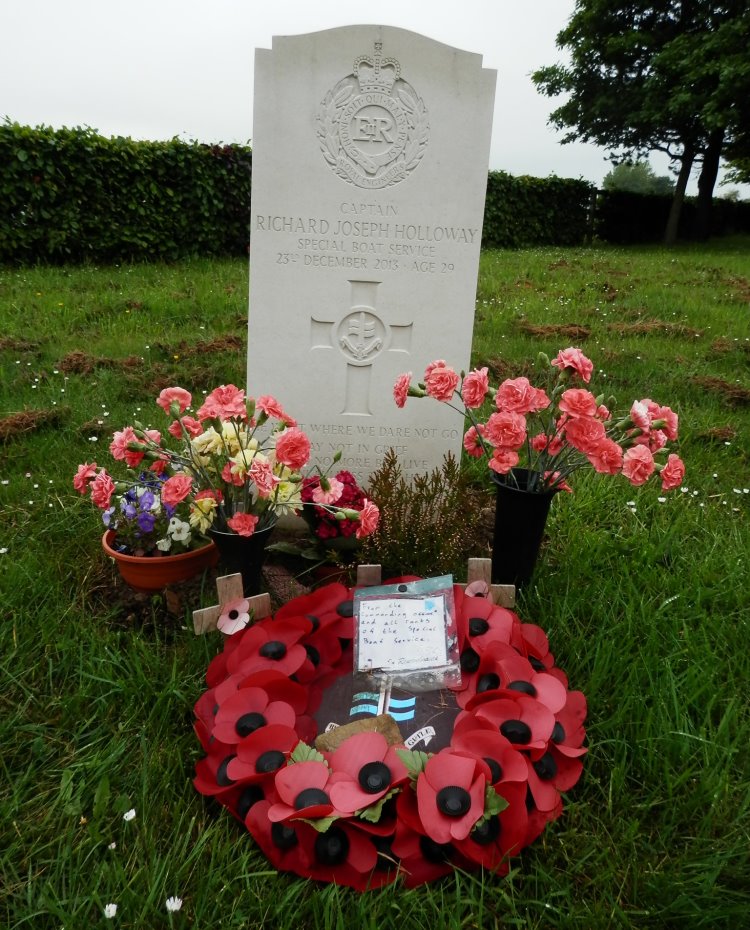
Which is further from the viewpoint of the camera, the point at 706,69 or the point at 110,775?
the point at 706,69

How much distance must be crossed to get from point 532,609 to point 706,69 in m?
17.2

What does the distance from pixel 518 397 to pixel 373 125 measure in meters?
1.21

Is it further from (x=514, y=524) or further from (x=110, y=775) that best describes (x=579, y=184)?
(x=110, y=775)

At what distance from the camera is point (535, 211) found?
48.9 feet

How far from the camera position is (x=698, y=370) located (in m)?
4.78

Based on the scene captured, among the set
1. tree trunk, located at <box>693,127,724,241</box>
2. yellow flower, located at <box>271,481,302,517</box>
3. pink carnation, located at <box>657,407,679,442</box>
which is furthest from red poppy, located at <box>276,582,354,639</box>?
tree trunk, located at <box>693,127,724,241</box>

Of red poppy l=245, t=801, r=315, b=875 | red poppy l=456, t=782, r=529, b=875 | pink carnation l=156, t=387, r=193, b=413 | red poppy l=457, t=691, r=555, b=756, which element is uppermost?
pink carnation l=156, t=387, r=193, b=413

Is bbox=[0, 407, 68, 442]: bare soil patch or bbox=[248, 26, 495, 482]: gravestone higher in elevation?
bbox=[248, 26, 495, 482]: gravestone

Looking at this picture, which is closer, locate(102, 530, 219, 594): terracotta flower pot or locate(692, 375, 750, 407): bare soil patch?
locate(102, 530, 219, 594): terracotta flower pot

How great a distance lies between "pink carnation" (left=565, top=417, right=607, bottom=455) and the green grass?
23.3 inches

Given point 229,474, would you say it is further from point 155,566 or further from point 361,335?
point 361,335

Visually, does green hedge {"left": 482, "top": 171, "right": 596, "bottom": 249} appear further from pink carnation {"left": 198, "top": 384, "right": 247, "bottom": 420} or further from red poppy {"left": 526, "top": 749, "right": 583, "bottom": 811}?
red poppy {"left": 526, "top": 749, "right": 583, "bottom": 811}

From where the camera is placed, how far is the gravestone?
2.38 meters

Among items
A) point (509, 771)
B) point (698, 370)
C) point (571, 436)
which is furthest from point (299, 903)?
point (698, 370)
